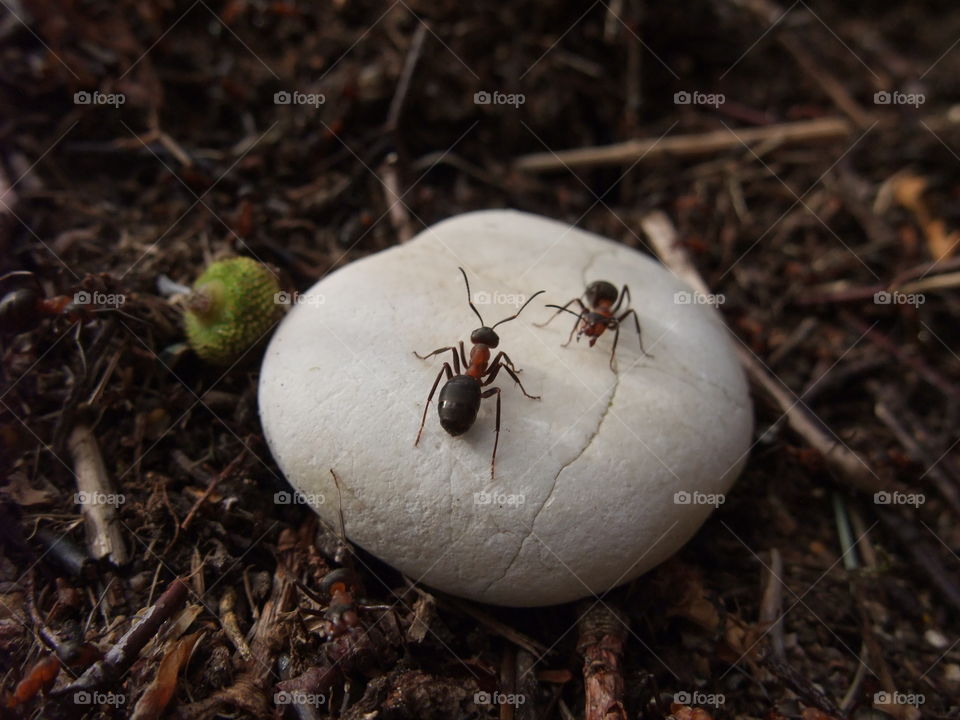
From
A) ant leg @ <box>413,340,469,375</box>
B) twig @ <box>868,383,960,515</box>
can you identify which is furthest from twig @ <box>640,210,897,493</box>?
ant leg @ <box>413,340,469,375</box>

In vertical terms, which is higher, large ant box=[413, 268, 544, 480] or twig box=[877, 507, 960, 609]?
large ant box=[413, 268, 544, 480]

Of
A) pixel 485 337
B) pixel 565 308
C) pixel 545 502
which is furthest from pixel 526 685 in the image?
pixel 565 308

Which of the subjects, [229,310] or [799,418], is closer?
[229,310]

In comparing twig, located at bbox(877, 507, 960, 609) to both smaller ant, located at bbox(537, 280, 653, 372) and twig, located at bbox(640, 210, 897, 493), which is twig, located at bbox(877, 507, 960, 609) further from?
smaller ant, located at bbox(537, 280, 653, 372)

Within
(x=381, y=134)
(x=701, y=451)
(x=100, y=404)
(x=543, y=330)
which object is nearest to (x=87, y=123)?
(x=381, y=134)

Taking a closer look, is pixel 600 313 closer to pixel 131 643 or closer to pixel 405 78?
pixel 131 643

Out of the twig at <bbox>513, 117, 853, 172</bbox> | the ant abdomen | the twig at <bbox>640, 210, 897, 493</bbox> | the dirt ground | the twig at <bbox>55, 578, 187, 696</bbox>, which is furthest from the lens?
the twig at <bbox>513, 117, 853, 172</bbox>

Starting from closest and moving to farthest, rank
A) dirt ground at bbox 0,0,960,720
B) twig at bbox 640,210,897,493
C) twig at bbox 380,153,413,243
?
1. dirt ground at bbox 0,0,960,720
2. twig at bbox 640,210,897,493
3. twig at bbox 380,153,413,243
